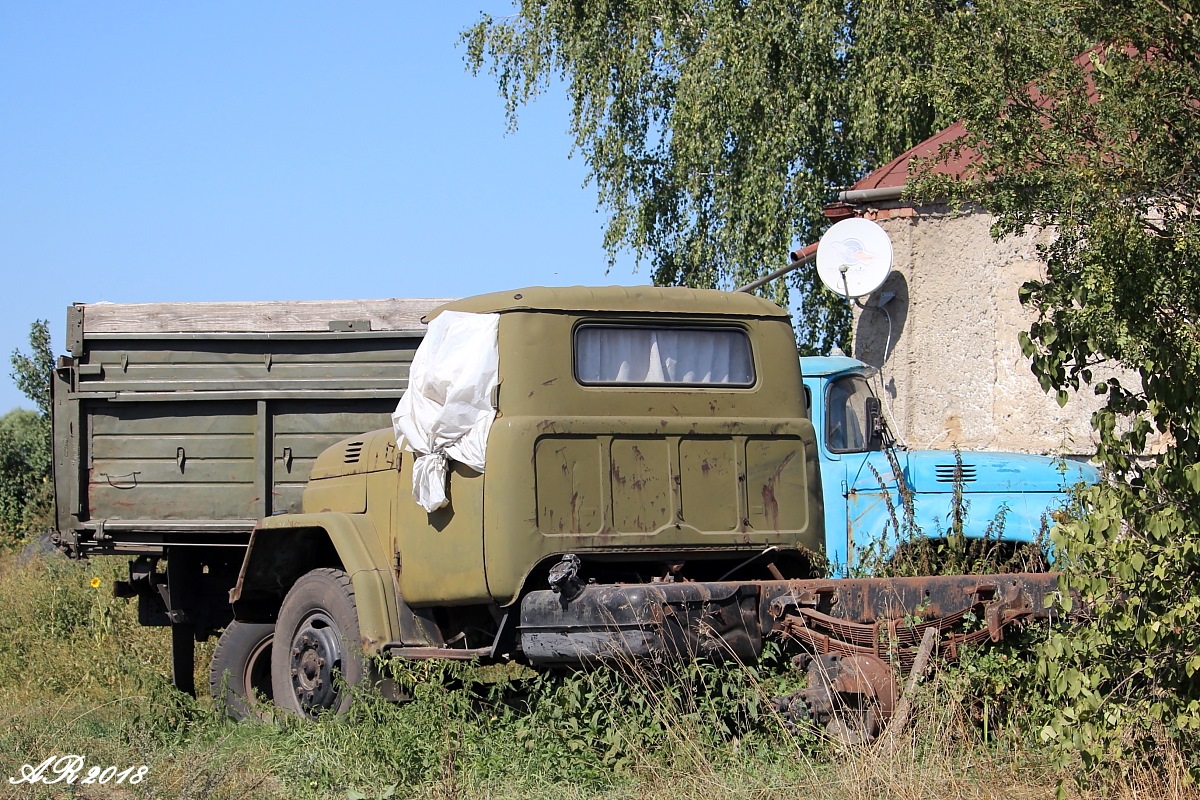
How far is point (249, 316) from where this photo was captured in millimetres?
8555

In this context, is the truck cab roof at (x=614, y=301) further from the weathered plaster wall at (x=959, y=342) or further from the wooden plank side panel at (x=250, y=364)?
the weathered plaster wall at (x=959, y=342)

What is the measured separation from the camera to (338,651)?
6.66 meters

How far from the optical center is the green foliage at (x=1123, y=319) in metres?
4.43

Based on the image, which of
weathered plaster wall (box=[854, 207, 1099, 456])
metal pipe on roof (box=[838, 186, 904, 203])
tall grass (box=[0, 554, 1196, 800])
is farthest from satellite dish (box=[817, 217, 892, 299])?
tall grass (box=[0, 554, 1196, 800])

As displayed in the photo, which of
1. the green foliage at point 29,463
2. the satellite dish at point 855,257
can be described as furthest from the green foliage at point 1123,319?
the green foliage at point 29,463

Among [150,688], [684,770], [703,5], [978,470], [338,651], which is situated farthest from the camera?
[703,5]

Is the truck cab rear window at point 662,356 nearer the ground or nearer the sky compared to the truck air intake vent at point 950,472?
nearer the sky

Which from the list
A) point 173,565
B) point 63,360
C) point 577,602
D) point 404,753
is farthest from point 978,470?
point 63,360

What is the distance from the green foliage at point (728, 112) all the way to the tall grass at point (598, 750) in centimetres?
1141

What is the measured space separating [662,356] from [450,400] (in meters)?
1.02

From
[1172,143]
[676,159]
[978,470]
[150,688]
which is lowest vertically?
[150,688]

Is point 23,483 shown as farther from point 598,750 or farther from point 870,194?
point 598,750

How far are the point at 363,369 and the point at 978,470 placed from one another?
12.6ft

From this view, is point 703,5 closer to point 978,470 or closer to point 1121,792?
point 978,470
